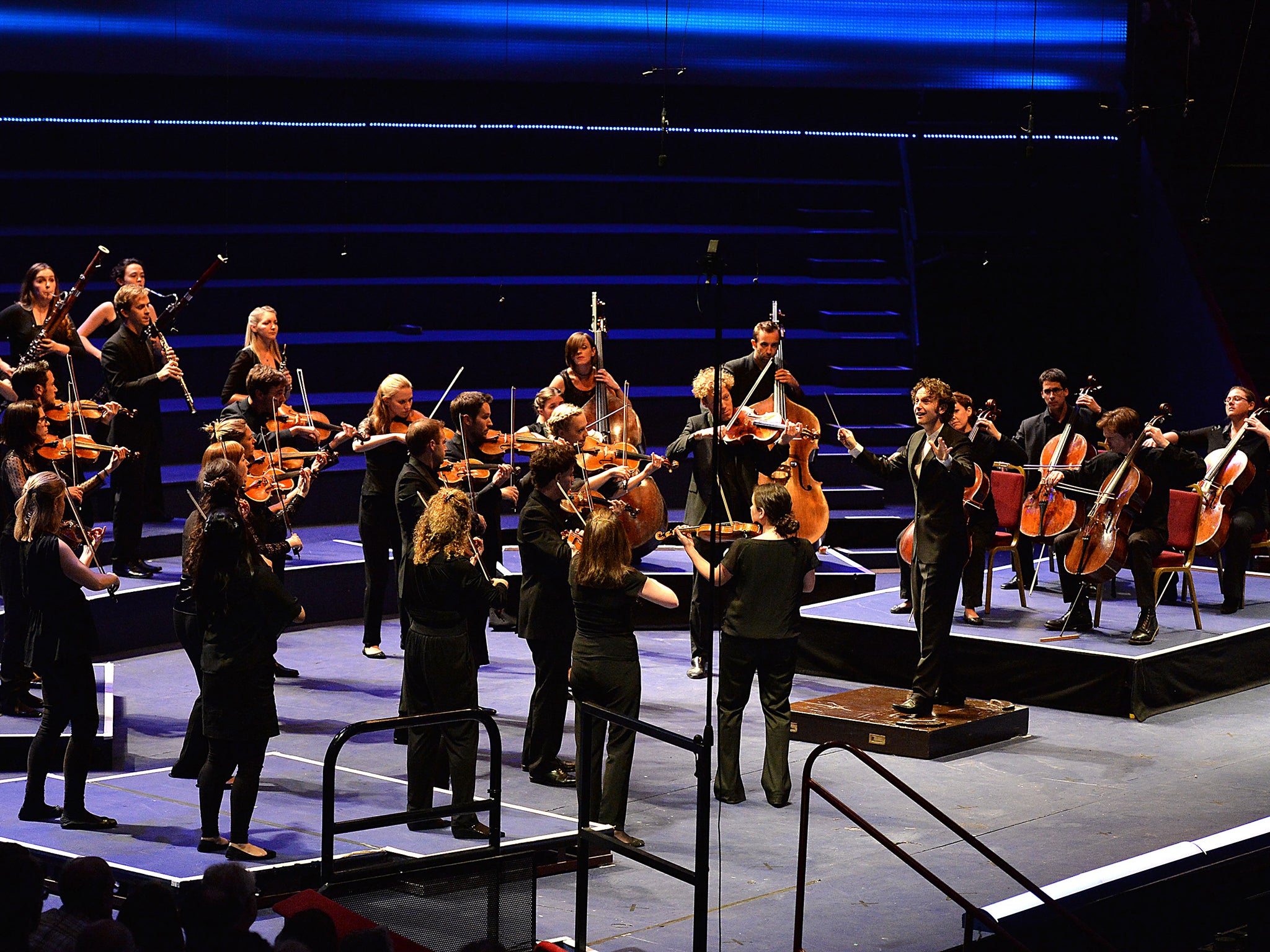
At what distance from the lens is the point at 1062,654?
802 cm

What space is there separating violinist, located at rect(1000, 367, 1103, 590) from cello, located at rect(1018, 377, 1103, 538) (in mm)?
335

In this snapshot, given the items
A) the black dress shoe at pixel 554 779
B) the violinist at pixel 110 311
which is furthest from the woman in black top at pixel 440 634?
the violinist at pixel 110 311

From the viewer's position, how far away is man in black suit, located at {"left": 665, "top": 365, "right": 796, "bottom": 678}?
8266mm

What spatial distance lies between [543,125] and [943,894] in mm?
9346

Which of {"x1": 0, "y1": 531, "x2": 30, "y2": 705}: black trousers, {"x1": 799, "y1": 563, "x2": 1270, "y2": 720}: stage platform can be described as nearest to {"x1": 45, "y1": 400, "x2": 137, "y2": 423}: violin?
{"x1": 0, "y1": 531, "x2": 30, "y2": 705}: black trousers

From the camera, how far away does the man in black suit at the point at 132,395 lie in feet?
28.0

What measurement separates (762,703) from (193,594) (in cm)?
226

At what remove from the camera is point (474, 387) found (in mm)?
11945

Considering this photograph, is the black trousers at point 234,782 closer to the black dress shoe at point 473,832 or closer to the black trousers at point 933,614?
the black dress shoe at point 473,832

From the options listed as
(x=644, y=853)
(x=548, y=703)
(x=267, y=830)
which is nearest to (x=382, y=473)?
(x=548, y=703)

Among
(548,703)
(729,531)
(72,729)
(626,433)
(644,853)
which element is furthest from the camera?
(626,433)

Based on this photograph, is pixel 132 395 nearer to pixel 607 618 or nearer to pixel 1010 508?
pixel 607 618

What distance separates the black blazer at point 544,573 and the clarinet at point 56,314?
324 centimetres

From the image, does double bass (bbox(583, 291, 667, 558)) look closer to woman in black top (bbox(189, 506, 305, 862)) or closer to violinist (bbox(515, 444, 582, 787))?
violinist (bbox(515, 444, 582, 787))
